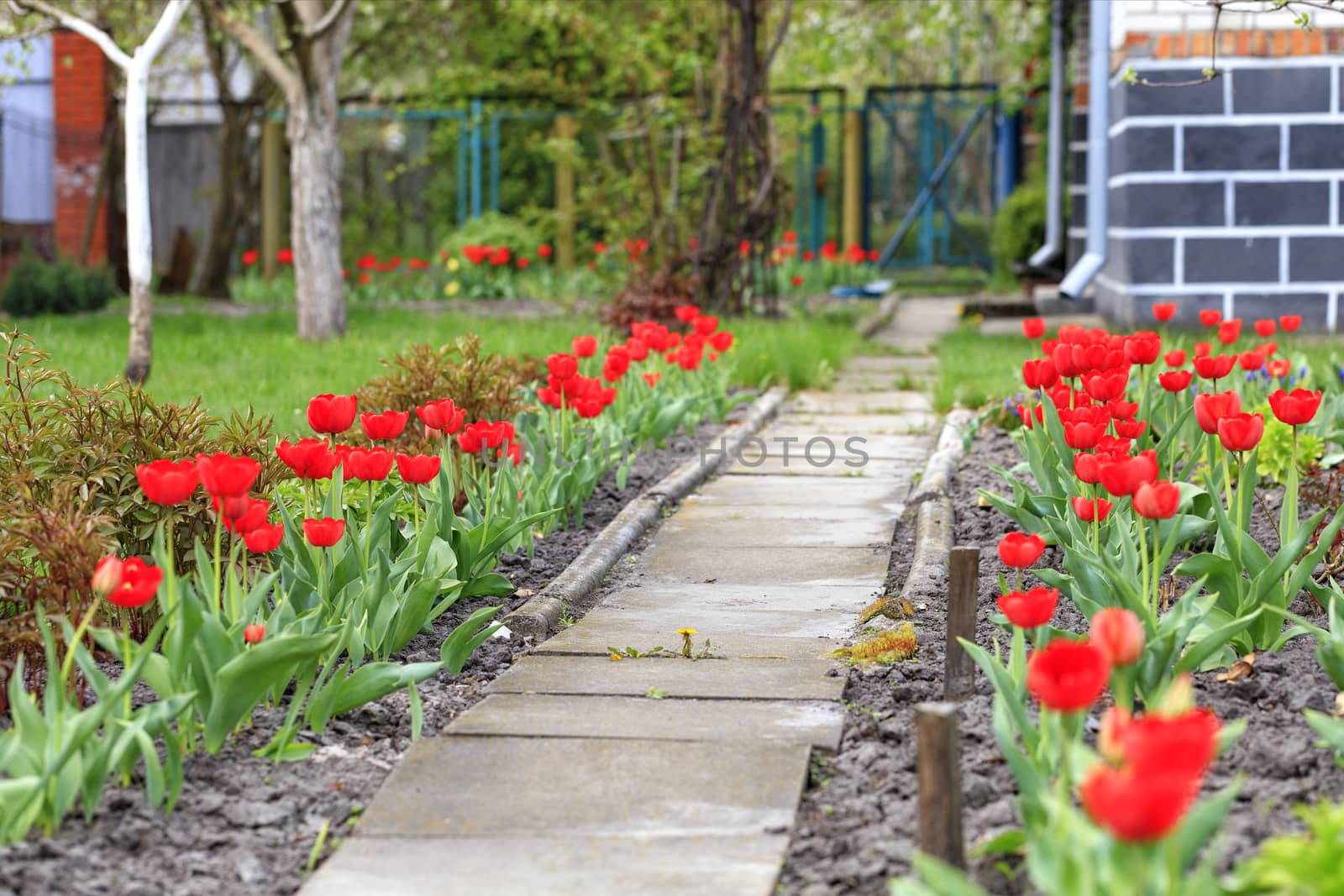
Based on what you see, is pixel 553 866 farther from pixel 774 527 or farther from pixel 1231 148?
pixel 1231 148

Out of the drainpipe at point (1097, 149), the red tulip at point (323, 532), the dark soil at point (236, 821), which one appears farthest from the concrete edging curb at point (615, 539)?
the drainpipe at point (1097, 149)

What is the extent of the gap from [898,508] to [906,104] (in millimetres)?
13434

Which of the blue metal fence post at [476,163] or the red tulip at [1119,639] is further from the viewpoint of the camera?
the blue metal fence post at [476,163]

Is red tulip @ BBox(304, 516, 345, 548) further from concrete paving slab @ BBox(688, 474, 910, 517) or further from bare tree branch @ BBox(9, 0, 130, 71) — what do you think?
bare tree branch @ BBox(9, 0, 130, 71)

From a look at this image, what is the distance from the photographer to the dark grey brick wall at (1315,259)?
31.5 feet

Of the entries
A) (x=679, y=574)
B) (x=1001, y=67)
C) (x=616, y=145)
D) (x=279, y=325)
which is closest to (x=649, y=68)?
(x=616, y=145)

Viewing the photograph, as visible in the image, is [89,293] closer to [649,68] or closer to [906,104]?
[649,68]

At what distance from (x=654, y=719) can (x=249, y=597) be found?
85 cm

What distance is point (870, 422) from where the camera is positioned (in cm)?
780

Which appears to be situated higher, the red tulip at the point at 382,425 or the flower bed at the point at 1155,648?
the red tulip at the point at 382,425

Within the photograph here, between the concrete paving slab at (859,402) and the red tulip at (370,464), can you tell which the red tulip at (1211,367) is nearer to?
the red tulip at (370,464)

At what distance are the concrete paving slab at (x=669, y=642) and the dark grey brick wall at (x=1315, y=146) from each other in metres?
6.90

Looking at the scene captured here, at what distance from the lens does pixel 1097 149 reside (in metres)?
10.4

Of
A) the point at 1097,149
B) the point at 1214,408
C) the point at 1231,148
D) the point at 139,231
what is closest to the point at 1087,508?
the point at 1214,408
